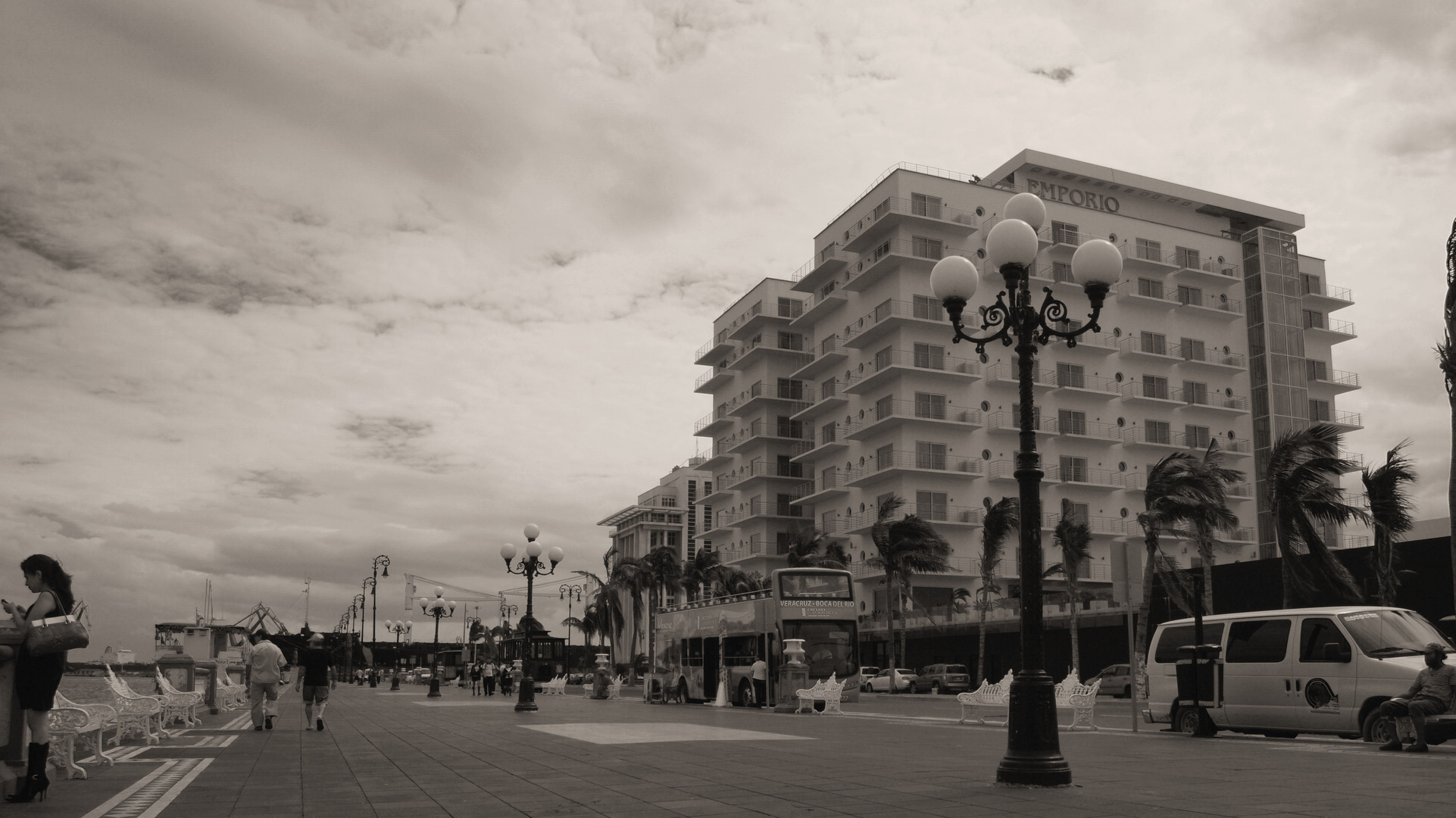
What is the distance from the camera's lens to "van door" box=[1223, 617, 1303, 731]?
1552cm

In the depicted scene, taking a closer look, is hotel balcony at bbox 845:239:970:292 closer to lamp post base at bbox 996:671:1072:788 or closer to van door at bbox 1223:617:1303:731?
van door at bbox 1223:617:1303:731

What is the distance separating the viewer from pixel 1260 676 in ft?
52.1

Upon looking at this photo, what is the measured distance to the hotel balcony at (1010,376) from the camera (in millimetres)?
66625

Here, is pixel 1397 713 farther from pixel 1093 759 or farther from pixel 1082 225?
pixel 1082 225

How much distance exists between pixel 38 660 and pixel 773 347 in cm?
7299

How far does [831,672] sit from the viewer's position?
30.7 metres

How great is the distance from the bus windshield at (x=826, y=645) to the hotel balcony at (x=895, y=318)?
35.0 metres

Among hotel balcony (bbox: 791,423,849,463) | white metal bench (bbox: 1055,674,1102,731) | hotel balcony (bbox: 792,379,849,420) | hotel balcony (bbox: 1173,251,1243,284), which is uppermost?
hotel balcony (bbox: 1173,251,1243,284)

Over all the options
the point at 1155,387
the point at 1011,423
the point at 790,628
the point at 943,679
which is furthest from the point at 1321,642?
the point at 1155,387

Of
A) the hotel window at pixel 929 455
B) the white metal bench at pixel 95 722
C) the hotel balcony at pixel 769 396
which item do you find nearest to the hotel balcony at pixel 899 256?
the hotel window at pixel 929 455

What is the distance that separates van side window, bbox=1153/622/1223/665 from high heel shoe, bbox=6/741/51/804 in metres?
14.8

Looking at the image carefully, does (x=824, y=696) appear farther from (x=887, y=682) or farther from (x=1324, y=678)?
(x=887, y=682)

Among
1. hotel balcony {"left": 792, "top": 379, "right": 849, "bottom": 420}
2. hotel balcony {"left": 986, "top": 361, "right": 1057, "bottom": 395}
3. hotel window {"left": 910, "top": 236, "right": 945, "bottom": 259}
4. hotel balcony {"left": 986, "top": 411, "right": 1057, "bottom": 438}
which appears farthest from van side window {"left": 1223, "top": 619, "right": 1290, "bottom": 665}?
hotel balcony {"left": 792, "top": 379, "right": 849, "bottom": 420}

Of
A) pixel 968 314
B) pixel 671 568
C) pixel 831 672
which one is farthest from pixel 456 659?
pixel 831 672
